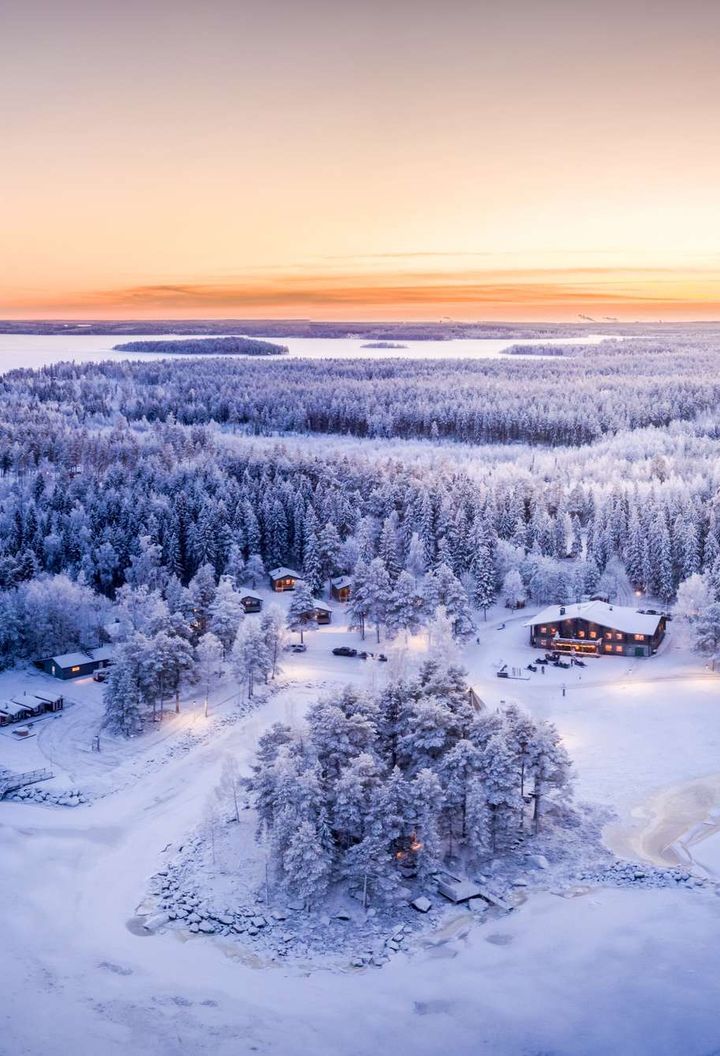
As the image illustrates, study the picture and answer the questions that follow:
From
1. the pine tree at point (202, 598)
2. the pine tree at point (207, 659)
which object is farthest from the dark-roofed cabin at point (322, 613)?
the pine tree at point (207, 659)

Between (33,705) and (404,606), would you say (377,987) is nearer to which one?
(33,705)

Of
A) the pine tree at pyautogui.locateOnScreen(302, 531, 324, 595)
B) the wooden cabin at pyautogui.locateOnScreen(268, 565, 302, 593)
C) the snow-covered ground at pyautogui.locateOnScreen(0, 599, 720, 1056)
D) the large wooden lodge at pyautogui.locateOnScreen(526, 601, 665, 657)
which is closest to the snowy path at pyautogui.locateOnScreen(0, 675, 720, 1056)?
the snow-covered ground at pyautogui.locateOnScreen(0, 599, 720, 1056)

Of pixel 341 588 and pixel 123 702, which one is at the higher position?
pixel 123 702

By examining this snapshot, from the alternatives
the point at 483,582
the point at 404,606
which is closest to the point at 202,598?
the point at 404,606

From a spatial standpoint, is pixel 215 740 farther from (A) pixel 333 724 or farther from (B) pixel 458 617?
(B) pixel 458 617

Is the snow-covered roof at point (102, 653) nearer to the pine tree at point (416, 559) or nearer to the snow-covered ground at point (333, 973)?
the snow-covered ground at point (333, 973)

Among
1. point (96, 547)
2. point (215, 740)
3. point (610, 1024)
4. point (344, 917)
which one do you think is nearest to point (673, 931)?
point (610, 1024)
